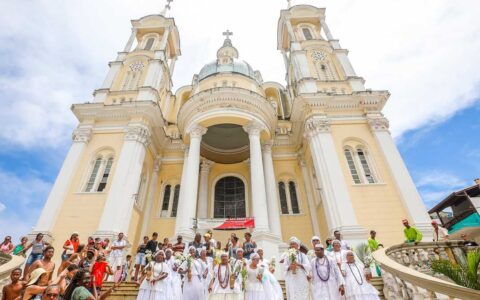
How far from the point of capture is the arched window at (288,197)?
16141mm

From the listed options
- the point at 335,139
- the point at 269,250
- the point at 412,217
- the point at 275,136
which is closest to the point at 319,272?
the point at 269,250

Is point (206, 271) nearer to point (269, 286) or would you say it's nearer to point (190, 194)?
point (269, 286)

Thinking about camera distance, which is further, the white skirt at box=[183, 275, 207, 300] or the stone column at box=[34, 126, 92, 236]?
the stone column at box=[34, 126, 92, 236]

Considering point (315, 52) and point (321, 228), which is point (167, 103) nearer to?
point (315, 52)

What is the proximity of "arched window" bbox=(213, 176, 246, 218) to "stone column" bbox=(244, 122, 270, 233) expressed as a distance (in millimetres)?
4463

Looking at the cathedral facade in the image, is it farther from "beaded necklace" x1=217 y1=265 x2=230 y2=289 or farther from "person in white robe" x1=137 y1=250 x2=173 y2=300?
"person in white robe" x1=137 y1=250 x2=173 y2=300

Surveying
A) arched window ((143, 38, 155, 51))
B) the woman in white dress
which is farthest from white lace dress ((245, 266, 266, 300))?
arched window ((143, 38, 155, 51))

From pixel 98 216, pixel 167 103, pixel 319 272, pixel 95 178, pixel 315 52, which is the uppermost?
pixel 315 52

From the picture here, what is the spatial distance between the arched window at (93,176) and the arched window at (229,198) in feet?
24.0

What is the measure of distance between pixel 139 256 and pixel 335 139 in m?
11.6

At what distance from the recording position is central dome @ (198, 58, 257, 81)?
19.2 meters

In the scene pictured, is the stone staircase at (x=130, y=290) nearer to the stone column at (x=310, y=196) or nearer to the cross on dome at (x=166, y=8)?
the stone column at (x=310, y=196)

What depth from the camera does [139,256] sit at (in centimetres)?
888

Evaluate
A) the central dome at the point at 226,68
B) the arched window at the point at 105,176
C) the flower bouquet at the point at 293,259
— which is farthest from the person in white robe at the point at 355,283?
the central dome at the point at 226,68
